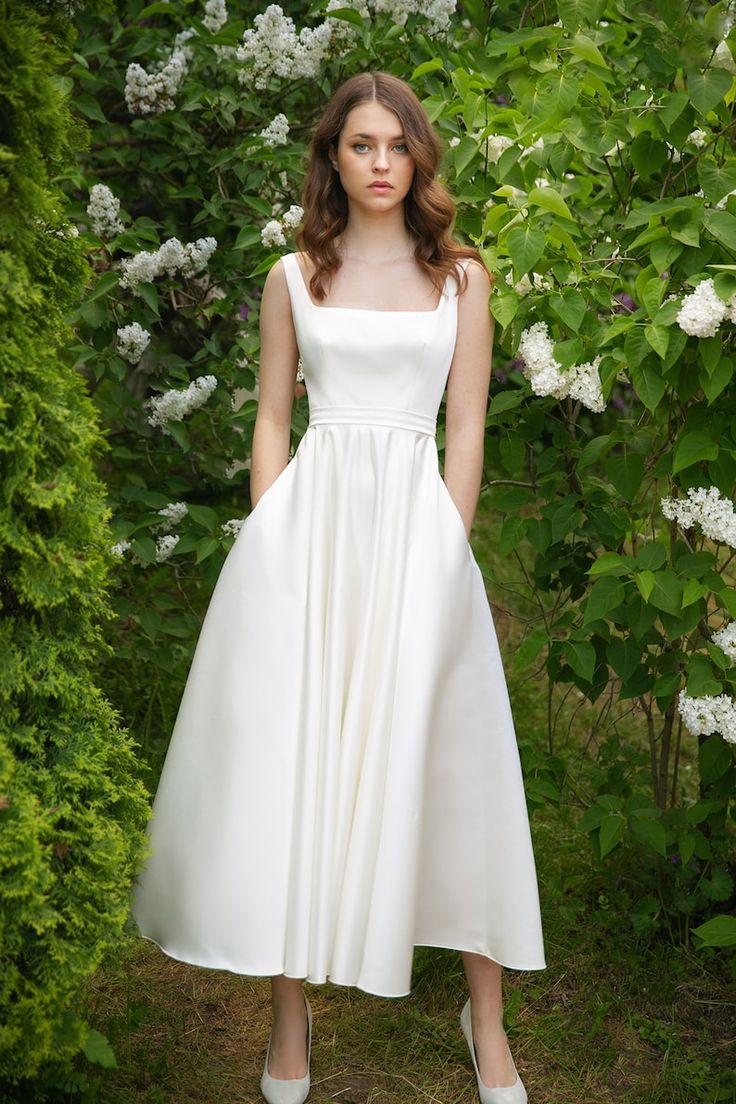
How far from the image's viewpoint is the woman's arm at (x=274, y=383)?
255 cm

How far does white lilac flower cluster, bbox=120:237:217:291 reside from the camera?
3156 mm

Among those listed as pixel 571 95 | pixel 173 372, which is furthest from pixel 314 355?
pixel 173 372

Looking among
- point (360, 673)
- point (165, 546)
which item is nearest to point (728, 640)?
point (360, 673)

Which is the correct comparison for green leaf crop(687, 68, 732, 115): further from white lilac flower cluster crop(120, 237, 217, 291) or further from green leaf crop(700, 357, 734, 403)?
white lilac flower cluster crop(120, 237, 217, 291)

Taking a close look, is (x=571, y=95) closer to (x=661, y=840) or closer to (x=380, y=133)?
(x=380, y=133)

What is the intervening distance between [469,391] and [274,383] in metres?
0.41

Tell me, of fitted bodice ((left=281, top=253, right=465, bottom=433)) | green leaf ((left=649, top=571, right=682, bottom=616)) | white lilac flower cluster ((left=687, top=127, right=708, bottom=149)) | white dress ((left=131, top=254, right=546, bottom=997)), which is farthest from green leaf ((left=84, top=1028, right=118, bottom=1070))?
white lilac flower cluster ((left=687, top=127, right=708, bottom=149))

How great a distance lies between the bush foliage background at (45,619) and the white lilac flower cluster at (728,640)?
1.22 meters

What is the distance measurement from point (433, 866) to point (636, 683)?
2.36 feet

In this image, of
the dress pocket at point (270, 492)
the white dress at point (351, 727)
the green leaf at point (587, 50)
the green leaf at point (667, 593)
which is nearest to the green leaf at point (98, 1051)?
the white dress at point (351, 727)

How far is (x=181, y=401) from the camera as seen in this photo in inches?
128

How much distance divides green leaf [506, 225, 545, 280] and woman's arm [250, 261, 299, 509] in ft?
1.61

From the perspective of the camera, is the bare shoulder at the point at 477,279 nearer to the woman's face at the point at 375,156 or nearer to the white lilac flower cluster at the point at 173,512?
the woman's face at the point at 375,156

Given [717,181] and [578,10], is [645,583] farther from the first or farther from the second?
[578,10]
